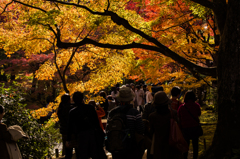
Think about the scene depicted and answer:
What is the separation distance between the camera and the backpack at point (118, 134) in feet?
11.1

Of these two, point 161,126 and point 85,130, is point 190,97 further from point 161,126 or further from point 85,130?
point 85,130

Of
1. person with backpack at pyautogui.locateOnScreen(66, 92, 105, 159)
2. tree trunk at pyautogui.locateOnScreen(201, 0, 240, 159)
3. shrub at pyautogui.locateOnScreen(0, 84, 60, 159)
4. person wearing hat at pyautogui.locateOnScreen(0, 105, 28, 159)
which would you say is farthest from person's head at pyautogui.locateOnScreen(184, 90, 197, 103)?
shrub at pyautogui.locateOnScreen(0, 84, 60, 159)

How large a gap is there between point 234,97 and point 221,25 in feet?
6.00

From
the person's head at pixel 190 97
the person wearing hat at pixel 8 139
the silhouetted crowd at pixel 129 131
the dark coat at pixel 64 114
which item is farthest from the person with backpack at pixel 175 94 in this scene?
the person wearing hat at pixel 8 139

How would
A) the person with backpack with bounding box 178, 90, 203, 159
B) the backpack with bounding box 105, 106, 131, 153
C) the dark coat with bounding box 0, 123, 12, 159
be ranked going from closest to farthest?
the backpack with bounding box 105, 106, 131, 153 → the dark coat with bounding box 0, 123, 12, 159 → the person with backpack with bounding box 178, 90, 203, 159

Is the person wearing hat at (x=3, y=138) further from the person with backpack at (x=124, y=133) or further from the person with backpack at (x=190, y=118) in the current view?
the person with backpack at (x=190, y=118)

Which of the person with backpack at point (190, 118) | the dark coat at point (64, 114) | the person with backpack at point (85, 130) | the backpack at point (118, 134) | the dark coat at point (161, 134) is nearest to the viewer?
the backpack at point (118, 134)

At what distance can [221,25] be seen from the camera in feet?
18.1

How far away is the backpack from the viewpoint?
3.39 metres

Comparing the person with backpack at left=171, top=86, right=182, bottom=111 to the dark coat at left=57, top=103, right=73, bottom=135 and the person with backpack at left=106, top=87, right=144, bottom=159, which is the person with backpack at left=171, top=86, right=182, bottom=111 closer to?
the person with backpack at left=106, top=87, right=144, bottom=159

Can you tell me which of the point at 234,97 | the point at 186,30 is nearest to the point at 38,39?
the point at 186,30

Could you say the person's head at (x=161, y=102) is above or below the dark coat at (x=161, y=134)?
above

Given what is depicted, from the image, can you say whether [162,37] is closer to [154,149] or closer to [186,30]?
[186,30]

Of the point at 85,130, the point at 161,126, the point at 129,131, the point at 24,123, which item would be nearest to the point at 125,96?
the point at 129,131
